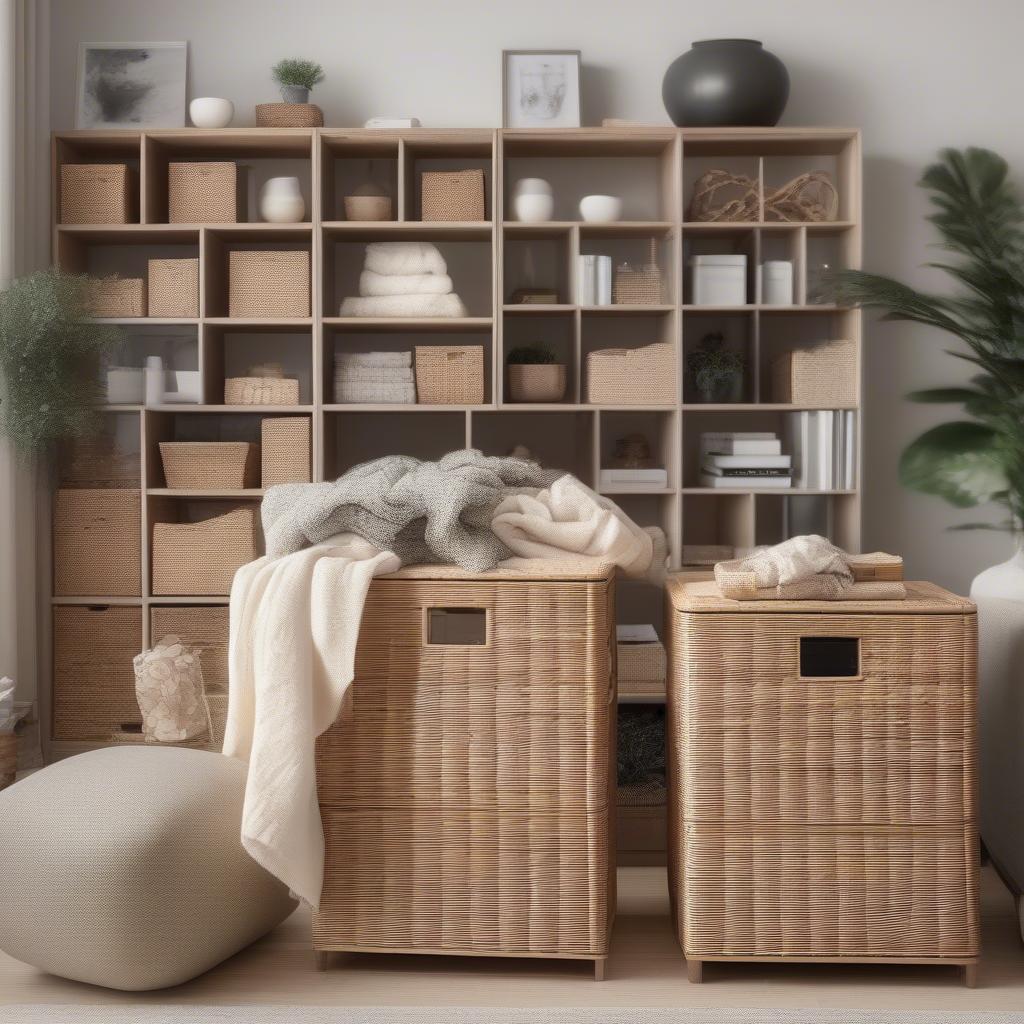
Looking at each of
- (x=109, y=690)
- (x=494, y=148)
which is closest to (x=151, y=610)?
(x=109, y=690)

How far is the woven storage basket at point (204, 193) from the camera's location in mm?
3646

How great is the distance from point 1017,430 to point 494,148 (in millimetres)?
1763

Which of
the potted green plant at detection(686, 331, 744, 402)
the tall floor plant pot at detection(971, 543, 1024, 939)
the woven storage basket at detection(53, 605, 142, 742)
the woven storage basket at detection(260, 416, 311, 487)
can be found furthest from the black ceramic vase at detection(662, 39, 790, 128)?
the woven storage basket at detection(53, 605, 142, 742)

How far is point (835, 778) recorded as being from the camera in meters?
2.03

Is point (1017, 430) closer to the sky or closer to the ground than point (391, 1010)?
closer to the sky

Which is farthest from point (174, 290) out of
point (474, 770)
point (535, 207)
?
point (474, 770)

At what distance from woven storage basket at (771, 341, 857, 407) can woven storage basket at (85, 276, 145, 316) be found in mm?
2058

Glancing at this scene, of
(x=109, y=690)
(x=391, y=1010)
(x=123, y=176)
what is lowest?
(x=391, y=1010)

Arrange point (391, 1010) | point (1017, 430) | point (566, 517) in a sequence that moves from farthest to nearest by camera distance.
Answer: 1. point (1017, 430)
2. point (566, 517)
3. point (391, 1010)

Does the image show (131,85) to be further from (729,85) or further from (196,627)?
(729,85)

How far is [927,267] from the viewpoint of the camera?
390 cm

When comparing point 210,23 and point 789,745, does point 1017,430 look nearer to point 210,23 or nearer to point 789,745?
point 789,745

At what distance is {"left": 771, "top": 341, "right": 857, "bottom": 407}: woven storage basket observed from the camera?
3.60 meters

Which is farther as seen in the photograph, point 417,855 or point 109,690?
point 109,690
